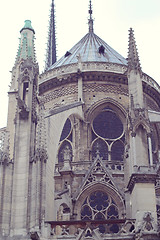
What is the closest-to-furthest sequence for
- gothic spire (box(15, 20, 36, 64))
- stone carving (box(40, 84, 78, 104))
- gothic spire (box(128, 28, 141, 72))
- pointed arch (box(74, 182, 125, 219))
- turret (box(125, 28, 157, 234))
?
1. turret (box(125, 28, 157, 234))
2. gothic spire (box(15, 20, 36, 64))
3. gothic spire (box(128, 28, 141, 72))
4. pointed arch (box(74, 182, 125, 219))
5. stone carving (box(40, 84, 78, 104))

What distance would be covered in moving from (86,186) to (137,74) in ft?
21.3

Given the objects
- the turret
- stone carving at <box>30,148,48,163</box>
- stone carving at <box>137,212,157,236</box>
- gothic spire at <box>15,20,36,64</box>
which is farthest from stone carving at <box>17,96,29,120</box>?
stone carving at <box>137,212,157,236</box>

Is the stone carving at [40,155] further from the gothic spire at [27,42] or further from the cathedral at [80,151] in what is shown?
the gothic spire at [27,42]

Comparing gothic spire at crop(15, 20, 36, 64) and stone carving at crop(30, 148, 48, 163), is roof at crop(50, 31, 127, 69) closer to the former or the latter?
gothic spire at crop(15, 20, 36, 64)

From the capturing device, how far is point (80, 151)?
86.6 feet

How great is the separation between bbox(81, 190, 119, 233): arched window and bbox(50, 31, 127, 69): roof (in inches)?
415

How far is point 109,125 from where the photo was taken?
92.5ft

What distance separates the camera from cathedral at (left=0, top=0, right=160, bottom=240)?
15.2 metres

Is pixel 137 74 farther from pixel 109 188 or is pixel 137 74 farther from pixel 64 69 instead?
pixel 64 69

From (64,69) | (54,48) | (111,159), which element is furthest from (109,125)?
(54,48)

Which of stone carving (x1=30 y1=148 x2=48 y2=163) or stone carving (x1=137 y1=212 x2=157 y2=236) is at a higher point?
stone carving (x1=30 y1=148 x2=48 y2=163)

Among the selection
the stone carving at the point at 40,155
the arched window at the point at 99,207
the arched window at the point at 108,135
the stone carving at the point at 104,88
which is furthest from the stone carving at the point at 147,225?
the stone carving at the point at 104,88

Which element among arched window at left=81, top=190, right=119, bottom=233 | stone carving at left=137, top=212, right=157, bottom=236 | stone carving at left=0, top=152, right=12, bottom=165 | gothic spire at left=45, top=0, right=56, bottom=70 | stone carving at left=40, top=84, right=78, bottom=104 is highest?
gothic spire at left=45, top=0, right=56, bottom=70

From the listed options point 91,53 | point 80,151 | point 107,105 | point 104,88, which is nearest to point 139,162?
point 80,151
